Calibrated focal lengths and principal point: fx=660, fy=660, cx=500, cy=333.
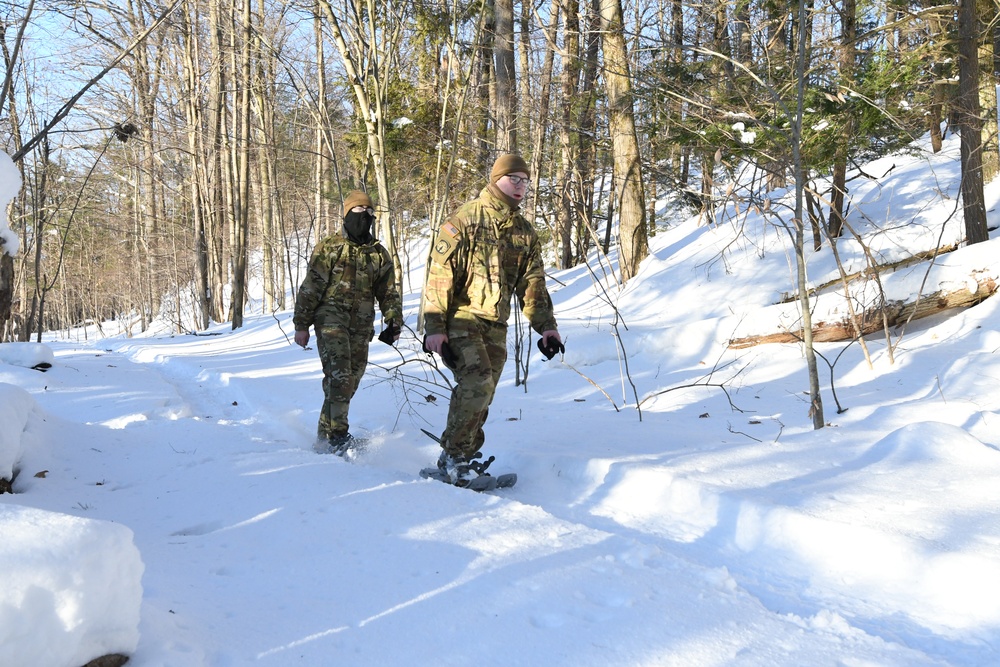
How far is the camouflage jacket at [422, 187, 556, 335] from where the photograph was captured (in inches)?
149

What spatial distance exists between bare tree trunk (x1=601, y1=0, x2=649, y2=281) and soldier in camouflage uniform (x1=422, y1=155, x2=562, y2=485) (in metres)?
7.24

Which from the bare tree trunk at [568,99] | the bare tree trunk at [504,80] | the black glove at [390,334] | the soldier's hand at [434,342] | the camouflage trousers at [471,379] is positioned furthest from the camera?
the bare tree trunk at [568,99]

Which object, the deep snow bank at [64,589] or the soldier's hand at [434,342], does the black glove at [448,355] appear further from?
the deep snow bank at [64,589]

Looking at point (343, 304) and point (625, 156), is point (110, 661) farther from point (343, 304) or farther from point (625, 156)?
point (625, 156)

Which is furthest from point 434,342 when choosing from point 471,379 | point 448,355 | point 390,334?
point 390,334

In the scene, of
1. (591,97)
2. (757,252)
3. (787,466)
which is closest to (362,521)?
(787,466)

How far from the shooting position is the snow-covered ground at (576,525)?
6.48 ft

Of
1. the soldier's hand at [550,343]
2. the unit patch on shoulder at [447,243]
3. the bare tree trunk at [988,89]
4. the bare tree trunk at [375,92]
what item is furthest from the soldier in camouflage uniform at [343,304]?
the bare tree trunk at [988,89]

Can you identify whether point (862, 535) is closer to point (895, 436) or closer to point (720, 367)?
point (895, 436)

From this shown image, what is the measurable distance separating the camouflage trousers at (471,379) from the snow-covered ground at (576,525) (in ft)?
1.33

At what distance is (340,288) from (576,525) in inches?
109

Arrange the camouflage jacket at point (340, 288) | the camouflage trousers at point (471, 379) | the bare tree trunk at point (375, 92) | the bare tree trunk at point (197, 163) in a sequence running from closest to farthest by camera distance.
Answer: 1. the camouflage trousers at point (471, 379)
2. the camouflage jacket at point (340, 288)
3. the bare tree trunk at point (375, 92)
4. the bare tree trunk at point (197, 163)

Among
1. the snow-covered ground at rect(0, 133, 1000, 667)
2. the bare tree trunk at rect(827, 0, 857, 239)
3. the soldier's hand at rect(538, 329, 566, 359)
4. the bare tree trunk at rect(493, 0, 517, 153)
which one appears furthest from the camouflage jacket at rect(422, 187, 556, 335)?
the bare tree trunk at rect(493, 0, 517, 153)

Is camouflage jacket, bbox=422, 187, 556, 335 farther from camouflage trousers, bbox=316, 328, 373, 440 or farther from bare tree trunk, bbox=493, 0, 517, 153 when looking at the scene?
bare tree trunk, bbox=493, 0, 517, 153
